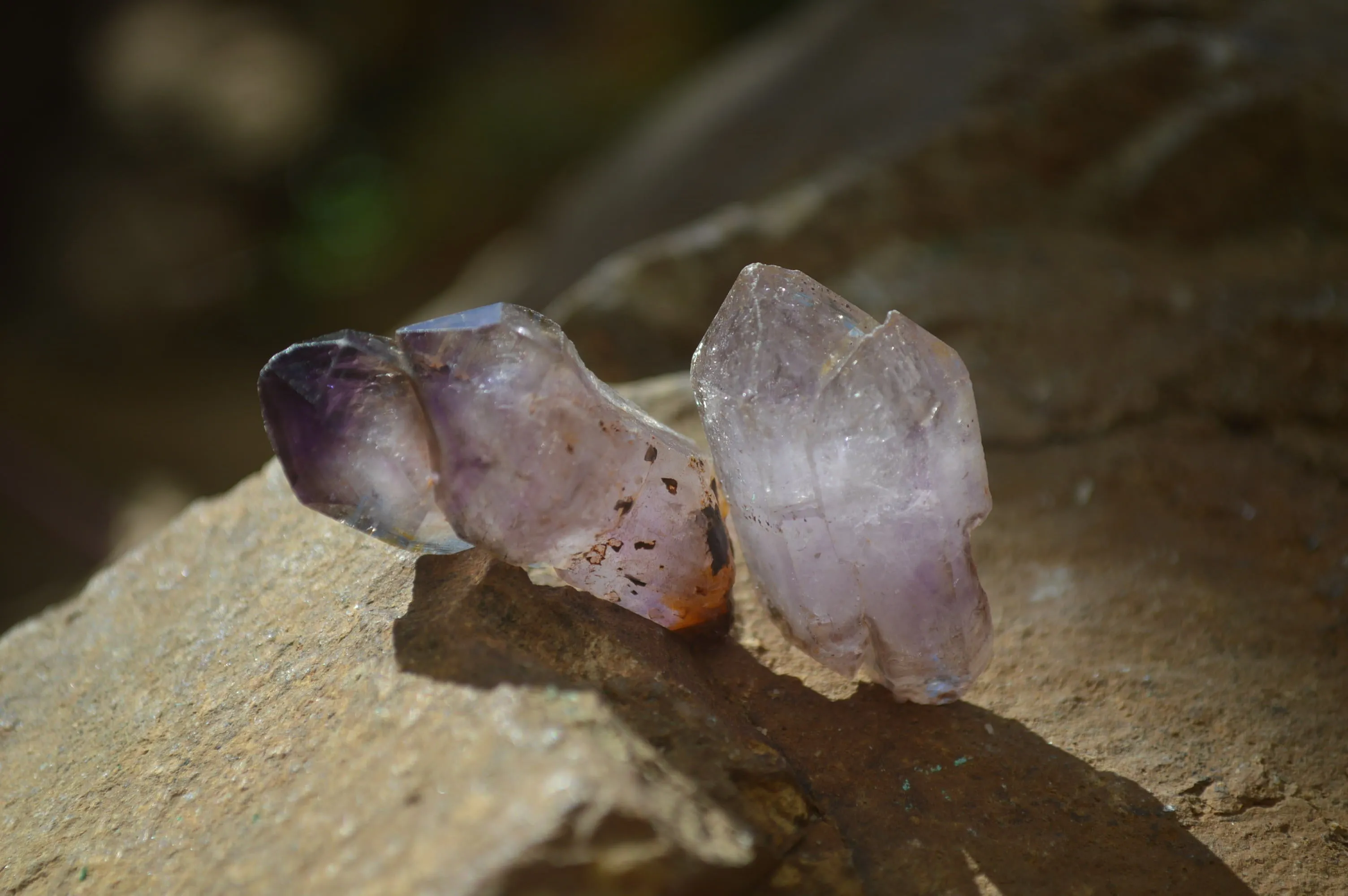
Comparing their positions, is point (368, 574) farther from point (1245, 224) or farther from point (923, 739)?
point (1245, 224)

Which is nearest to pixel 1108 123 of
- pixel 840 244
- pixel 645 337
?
pixel 840 244

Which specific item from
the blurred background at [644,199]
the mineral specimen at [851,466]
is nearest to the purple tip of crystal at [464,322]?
the mineral specimen at [851,466]

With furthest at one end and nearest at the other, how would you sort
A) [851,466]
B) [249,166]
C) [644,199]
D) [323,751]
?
[249,166], [644,199], [851,466], [323,751]

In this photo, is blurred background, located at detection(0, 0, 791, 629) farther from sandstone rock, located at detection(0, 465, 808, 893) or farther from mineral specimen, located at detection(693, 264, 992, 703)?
mineral specimen, located at detection(693, 264, 992, 703)

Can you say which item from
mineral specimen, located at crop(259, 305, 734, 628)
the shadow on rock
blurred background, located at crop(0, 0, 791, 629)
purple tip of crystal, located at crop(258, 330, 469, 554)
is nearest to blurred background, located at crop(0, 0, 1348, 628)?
blurred background, located at crop(0, 0, 791, 629)

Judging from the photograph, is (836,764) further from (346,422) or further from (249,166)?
(249,166)

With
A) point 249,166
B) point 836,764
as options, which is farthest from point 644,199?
point 249,166

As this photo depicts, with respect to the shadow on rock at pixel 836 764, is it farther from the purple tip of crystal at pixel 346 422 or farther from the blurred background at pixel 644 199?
the blurred background at pixel 644 199
